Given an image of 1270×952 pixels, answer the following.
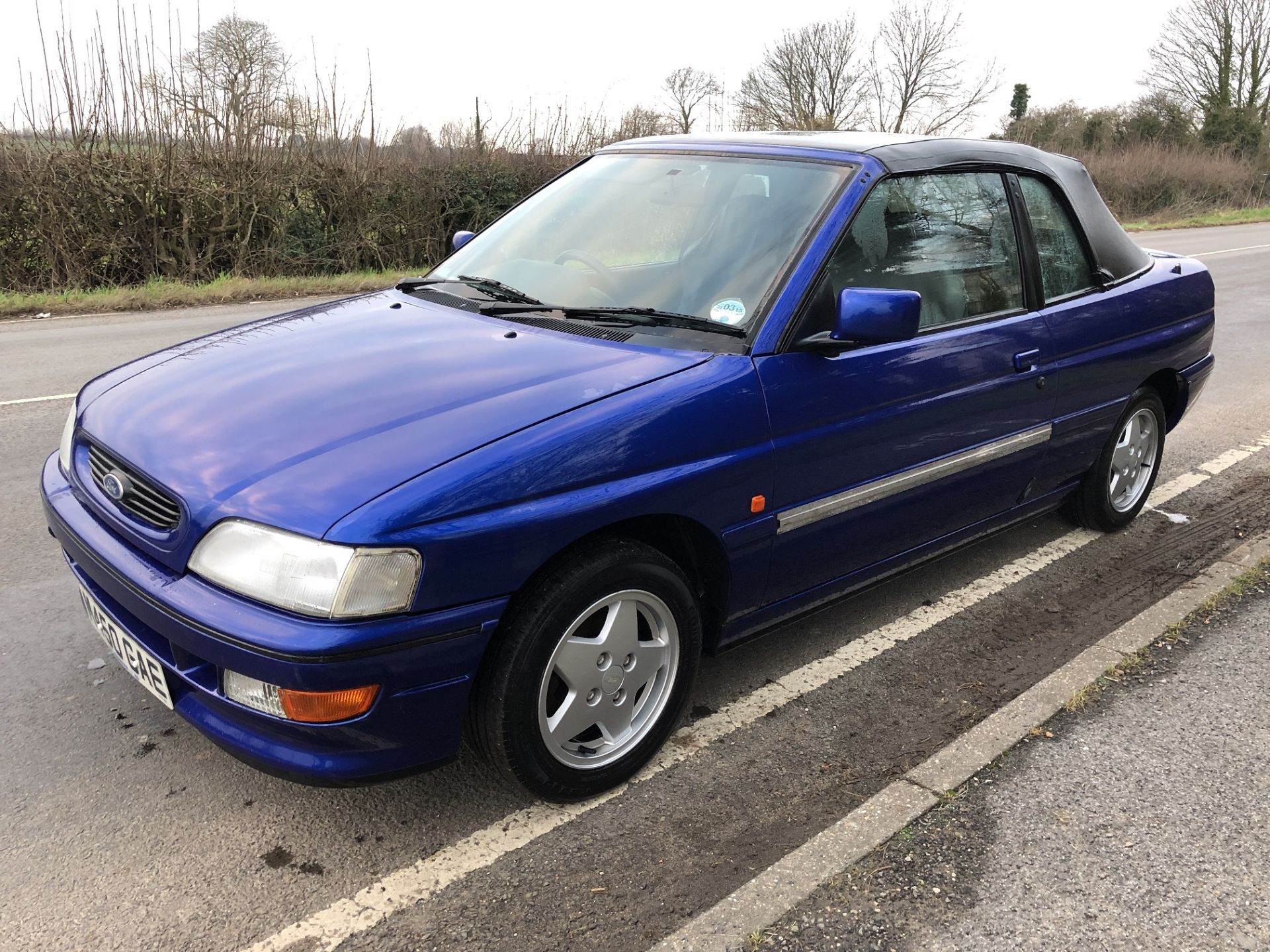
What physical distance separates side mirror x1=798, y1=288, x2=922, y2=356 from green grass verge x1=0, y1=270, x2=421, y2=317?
1100 cm

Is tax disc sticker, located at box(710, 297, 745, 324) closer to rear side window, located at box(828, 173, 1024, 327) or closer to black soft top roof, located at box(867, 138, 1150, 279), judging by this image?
rear side window, located at box(828, 173, 1024, 327)

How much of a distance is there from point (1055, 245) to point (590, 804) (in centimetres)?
284

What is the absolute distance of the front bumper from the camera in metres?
2.04

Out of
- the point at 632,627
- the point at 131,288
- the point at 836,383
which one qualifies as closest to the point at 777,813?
the point at 632,627

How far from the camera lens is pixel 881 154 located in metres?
3.22

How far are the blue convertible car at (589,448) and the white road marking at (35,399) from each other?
12.9 feet

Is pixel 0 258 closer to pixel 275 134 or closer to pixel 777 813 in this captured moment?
pixel 275 134

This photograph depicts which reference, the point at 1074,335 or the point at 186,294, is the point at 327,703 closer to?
the point at 1074,335

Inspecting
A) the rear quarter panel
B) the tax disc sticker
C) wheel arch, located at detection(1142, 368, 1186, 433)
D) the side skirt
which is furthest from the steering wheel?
wheel arch, located at detection(1142, 368, 1186, 433)

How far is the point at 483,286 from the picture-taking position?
3.45 metres

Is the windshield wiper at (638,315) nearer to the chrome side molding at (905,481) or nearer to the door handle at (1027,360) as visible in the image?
the chrome side molding at (905,481)

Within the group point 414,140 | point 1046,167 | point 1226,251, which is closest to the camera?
point 1046,167

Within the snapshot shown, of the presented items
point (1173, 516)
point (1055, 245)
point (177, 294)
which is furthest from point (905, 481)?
point (177, 294)

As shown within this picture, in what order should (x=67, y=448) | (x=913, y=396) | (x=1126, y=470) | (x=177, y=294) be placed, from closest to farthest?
(x=67, y=448) → (x=913, y=396) → (x=1126, y=470) → (x=177, y=294)
